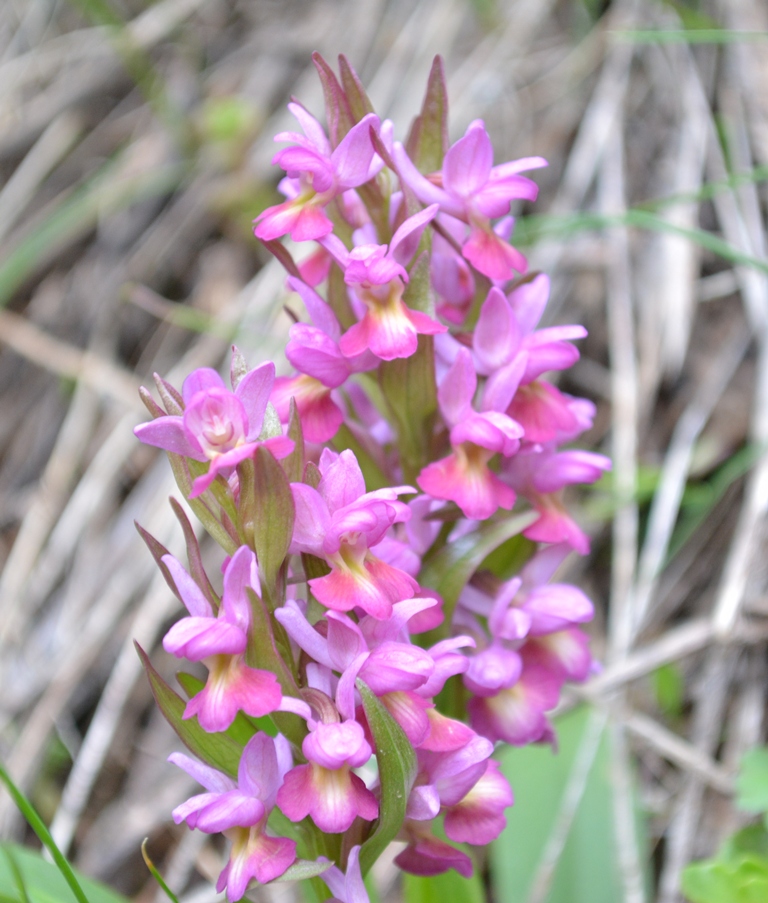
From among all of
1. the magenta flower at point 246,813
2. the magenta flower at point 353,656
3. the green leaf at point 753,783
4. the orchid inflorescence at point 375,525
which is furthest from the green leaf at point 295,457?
the green leaf at point 753,783

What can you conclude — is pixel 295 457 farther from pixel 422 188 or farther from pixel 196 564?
pixel 422 188

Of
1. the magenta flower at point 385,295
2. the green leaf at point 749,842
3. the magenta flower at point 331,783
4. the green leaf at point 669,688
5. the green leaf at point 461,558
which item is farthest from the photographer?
the green leaf at point 669,688

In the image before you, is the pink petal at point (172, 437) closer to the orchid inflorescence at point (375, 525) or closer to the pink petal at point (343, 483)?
the orchid inflorescence at point (375, 525)

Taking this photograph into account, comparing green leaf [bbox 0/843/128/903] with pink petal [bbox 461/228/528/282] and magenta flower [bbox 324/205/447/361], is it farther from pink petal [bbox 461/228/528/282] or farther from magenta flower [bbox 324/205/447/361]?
pink petal [bbox 461/228/528/282]

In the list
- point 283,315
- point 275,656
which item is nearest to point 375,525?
point 275,656

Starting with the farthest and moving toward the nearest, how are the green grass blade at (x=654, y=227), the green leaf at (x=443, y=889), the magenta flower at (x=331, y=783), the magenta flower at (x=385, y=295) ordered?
the green grass blade at (x=654, y=227), the green leaf at (x=443, y=889), the magenta flower at (x=385, y=295), the magenta flower at (x=331, y=783)

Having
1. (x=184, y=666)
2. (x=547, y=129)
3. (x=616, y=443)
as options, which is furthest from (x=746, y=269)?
(x=184, y=666)

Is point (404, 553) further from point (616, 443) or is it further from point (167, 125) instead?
point (167, 125)
